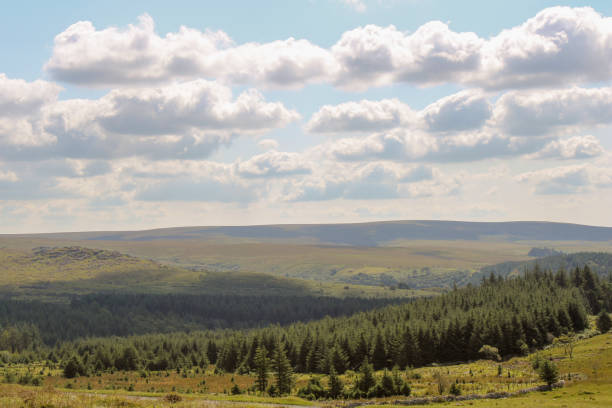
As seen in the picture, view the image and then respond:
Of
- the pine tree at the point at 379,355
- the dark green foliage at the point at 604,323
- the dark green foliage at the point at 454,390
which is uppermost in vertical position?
the dark green foliage at the point at 454,390

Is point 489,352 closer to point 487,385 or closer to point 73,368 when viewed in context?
point 487,385

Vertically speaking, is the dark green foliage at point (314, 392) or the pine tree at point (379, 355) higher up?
the dark green foliage at point (314, 392)

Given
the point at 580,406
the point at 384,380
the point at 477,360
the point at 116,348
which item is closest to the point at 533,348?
the point at 477,360

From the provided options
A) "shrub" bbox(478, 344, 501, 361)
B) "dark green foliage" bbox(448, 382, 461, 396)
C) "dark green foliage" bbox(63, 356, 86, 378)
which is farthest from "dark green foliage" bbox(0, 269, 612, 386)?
"dark green foliage" bbox(448, 382, 461, 396)

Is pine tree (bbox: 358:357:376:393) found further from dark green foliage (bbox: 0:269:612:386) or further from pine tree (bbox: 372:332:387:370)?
pine tree (bbox: 372:332:387:370)

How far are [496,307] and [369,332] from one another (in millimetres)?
43838

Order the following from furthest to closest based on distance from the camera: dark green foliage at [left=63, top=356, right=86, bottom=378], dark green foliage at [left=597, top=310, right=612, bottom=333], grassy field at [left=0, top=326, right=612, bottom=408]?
dark green foliage at [left=63, top=356, right=86, bottom=378] → dark green foliage at [left=597, top=310, right=612, bottom=333] → grassy field at [left=0, top=326, right=612, bottom=408]

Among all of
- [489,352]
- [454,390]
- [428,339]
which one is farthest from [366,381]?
[428,339]

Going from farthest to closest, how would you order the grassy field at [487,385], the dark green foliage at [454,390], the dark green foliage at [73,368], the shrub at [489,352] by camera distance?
the dark green foliage at [73,368] → the shrub at [489,352] → the dark green foliage at [454,390] → the grassy field at [487,385]

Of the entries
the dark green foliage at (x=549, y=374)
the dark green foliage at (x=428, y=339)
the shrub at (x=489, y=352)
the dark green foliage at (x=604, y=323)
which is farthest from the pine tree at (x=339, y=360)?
the dark green foliage at (x=604, y=323)

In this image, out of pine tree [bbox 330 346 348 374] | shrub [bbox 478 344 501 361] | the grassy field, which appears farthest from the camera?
pine tree [bbox 330 346 348 374]

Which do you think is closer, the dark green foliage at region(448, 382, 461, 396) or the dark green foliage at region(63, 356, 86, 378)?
the dark green foliage at region(448, 382, 461, 396)

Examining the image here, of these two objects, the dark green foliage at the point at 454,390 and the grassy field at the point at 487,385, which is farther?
the dark green foliage at the point at 454,390

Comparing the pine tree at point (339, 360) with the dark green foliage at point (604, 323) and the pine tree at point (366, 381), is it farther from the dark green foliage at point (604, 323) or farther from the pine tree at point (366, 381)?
the dark green foliage at point (604, 323)
